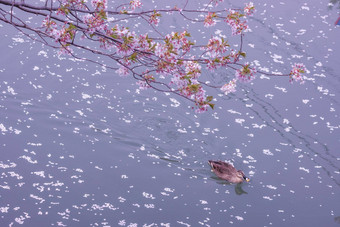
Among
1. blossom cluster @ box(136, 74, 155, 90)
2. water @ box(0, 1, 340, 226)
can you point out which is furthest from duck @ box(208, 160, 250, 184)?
blossom cluster @ box(136, 74, 155, 90)

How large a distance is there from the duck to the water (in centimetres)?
27

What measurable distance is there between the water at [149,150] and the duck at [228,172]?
0.90ft

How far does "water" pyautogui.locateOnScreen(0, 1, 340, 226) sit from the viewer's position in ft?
37.8

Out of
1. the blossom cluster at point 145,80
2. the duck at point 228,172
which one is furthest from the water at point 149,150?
the blossom cluster at point 145,80

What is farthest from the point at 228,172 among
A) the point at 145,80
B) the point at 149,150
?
the point at 145,80

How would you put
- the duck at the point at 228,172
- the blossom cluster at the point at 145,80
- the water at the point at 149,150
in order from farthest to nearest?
the duck at the point at 228,172 < the water at the point at 149,150 < the blossom cluster at the point at 145,80

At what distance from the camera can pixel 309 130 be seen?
1593 cm

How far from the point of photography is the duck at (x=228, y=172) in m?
12.7

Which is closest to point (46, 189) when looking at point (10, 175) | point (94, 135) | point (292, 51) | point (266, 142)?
point (10, 175)

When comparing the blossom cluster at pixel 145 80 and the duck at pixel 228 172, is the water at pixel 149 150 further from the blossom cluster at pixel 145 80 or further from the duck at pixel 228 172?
the blossom cluster at pixel 145 80

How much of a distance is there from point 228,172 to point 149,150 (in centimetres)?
237

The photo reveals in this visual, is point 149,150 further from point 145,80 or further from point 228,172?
point 145,80

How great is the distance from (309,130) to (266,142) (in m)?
1.96

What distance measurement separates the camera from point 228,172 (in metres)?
12.7
